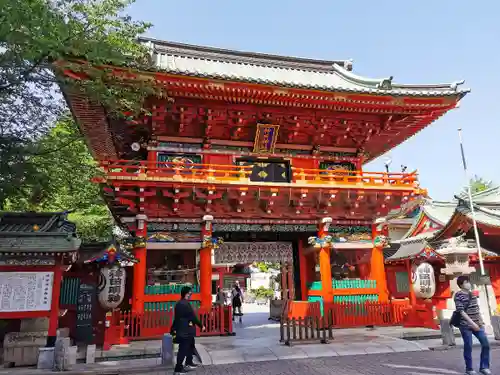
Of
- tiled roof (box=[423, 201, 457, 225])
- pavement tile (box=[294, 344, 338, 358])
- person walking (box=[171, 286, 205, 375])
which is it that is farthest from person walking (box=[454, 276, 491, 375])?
tiled roof (box=[423, 201, 457, 225])

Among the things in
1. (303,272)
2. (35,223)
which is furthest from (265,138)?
(35,223)

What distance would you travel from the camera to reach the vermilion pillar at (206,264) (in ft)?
40.7

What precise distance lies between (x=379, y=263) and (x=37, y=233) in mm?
11918

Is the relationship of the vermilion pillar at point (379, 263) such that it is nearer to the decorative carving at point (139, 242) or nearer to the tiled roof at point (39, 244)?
the decorative carving at point (139, 242)

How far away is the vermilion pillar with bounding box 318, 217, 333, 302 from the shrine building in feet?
0.13

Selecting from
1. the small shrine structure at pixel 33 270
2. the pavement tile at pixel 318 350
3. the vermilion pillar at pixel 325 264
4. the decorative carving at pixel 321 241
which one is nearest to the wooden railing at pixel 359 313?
the vermilion pillar at pixel 325 264

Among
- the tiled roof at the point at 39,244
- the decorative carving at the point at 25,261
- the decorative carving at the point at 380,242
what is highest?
the decorative carving at the point at 380,242

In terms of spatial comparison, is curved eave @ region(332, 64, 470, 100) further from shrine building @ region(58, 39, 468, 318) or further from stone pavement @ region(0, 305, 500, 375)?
stone pavement @ region(0, 305, 500, 375)

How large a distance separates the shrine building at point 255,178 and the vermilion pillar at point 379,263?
0.04 metres

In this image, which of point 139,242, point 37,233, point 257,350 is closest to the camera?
point 37,233

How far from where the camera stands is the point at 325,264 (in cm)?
1373

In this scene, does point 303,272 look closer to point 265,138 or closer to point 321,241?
point 321,241

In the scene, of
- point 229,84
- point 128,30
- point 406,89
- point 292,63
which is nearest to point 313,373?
point 229,84

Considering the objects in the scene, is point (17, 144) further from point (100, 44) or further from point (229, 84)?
point (229, 84)
